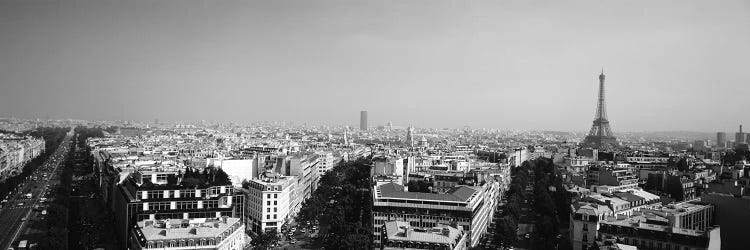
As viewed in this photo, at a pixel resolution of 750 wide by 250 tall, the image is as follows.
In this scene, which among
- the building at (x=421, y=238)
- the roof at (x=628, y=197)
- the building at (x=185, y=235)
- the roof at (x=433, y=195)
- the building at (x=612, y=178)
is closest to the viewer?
the building at (x=185, y=235)

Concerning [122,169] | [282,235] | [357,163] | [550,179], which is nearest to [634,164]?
[550,179]

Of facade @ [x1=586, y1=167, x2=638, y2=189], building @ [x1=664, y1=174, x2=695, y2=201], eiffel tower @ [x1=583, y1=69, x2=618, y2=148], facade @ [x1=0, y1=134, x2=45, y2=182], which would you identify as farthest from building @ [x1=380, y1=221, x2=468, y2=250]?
eiffel tower @ [x1=583, y1=69, x2=618, y2=148]

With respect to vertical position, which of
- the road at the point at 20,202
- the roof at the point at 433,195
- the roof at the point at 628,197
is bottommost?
the road at the point at 20,202

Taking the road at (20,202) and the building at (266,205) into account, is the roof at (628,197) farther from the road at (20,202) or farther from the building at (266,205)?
the road at (20,202)

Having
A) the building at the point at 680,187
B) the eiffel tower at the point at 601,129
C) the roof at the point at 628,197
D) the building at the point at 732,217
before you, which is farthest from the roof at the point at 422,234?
the eiffel tower at the point at 601,129

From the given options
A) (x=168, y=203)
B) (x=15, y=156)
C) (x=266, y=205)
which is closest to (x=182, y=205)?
(x=168, y=203)

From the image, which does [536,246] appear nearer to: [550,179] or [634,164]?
[550,179]

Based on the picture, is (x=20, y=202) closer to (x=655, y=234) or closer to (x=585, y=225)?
(x=585, y=225)
